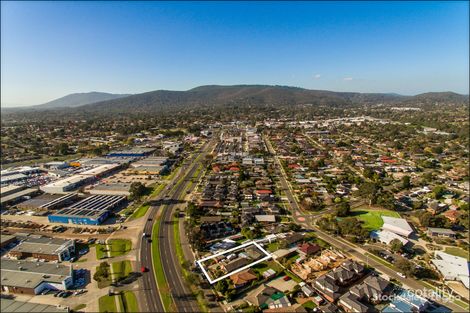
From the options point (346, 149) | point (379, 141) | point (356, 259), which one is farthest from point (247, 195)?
point (379, 141)

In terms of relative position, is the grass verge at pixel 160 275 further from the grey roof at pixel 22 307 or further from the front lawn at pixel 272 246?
the front lawn at pixel 272 246

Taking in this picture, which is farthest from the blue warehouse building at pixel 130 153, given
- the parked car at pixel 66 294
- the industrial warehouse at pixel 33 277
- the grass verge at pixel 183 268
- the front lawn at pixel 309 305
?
the front lawn at pixel 309 305

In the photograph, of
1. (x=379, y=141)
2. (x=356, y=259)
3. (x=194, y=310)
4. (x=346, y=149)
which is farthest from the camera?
(x=379, y=141)

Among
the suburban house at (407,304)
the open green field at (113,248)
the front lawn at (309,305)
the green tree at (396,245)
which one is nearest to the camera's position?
the suburban house at (407,304)

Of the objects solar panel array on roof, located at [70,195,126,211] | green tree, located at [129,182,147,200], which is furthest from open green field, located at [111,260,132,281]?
green tree, located at [129,182,147,200]

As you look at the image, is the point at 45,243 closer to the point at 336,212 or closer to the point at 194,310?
the point at 194,310

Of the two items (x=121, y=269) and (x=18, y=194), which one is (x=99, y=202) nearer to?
(x=18, y=194)

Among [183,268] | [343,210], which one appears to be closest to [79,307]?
[183,268]
